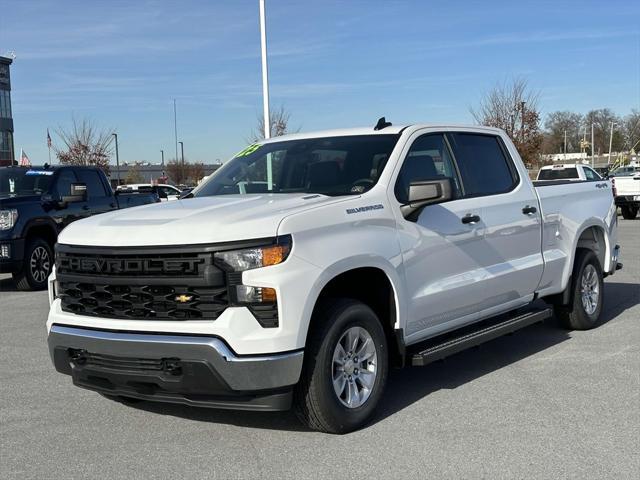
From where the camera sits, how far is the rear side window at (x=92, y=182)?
13141mm

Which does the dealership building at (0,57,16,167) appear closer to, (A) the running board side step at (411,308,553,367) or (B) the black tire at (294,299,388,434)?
(A) the running board side step at (411,308,553,367)

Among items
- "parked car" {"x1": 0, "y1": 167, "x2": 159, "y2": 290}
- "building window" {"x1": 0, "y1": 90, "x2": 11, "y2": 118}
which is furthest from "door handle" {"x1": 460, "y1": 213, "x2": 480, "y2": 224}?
"building window" {"x1": 0, "y1": 90, "x2": 11, "y2": 118}

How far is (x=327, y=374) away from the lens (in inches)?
175

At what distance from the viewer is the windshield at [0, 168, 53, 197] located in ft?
40.6

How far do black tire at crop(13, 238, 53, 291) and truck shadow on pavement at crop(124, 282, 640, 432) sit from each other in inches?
284

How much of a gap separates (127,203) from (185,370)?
405 inches

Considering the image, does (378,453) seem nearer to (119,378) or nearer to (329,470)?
(329,470)

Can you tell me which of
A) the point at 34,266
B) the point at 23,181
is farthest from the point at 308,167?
the point at 23,181

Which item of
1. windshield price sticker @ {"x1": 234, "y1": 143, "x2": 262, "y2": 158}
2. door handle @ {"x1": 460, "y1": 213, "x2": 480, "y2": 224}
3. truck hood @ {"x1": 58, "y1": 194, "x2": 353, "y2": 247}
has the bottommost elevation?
door handle @ {"x1": 460, "y1": 213, "x2": 480, "y2": 224}

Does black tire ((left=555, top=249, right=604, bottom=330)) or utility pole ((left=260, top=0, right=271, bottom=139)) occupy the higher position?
utility pole ((left=260, top=0, right=271, bottom=139))

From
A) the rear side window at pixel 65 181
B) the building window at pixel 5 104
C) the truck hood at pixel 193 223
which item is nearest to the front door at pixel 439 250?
the truck hood at pixel 193 223

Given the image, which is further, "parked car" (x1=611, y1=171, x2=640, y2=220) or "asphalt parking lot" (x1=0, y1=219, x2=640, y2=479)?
"parked car" (x1=611, y1=171, x2=640, y2=220)

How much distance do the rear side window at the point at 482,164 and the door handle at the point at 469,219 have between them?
250 mm

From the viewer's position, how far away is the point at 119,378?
436 cm
